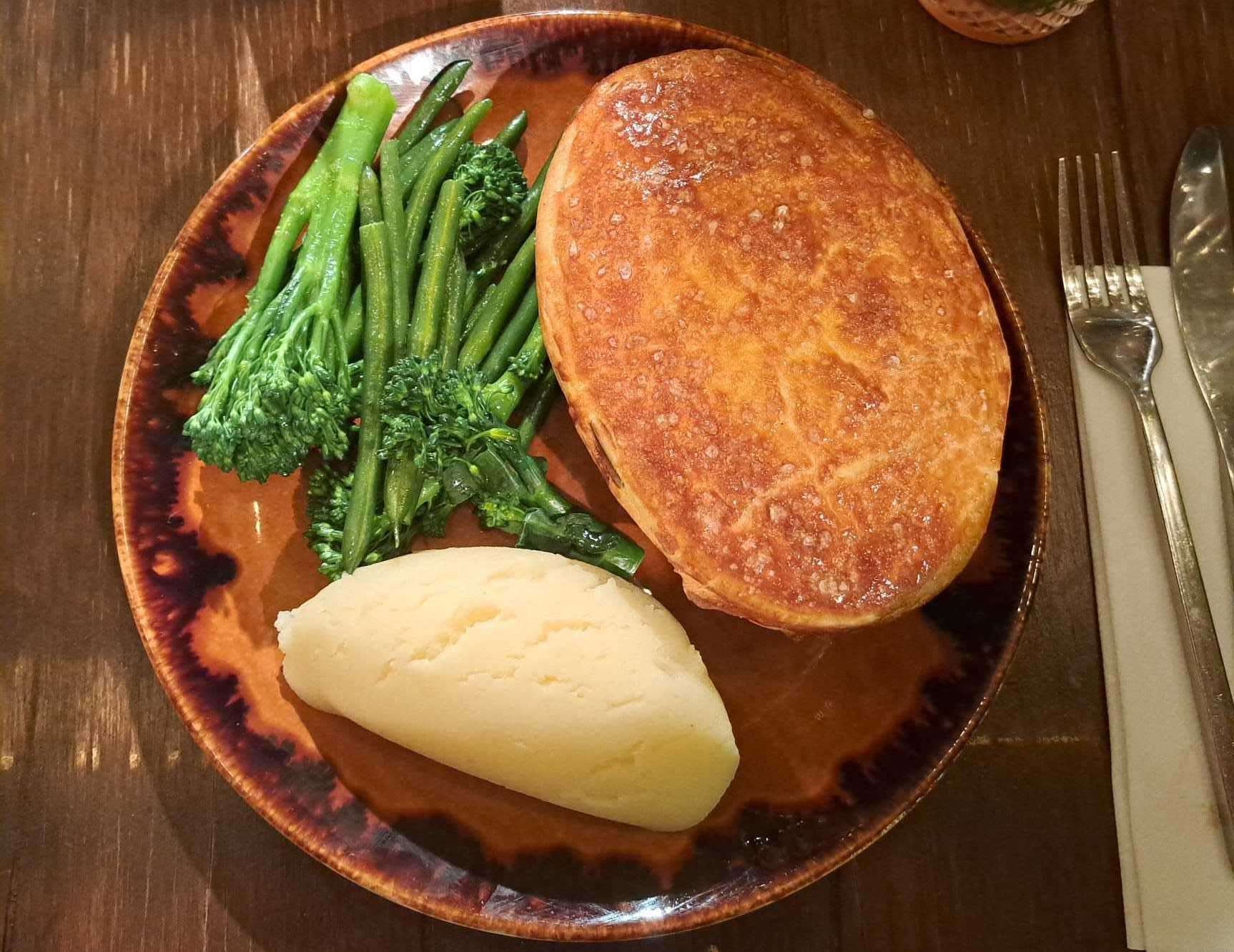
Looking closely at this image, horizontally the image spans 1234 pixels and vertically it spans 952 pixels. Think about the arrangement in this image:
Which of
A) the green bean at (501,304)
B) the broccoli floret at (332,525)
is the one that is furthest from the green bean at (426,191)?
the broccoli floret at (332,525)

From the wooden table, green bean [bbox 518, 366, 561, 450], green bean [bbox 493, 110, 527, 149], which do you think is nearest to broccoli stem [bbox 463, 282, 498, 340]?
green bean [bbox 518, 366, 561, 450]

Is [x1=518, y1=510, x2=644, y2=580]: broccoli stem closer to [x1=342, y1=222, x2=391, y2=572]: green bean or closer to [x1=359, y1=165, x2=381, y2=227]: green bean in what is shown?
[x1=342, y1=222, x2=391, y2=572]: green bean

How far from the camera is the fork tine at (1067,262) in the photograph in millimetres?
2303

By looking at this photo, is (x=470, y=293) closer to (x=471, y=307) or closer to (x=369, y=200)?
(x=471, y=307)

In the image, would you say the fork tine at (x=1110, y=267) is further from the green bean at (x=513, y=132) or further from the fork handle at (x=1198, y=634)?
the green bean at (x=513, y=132)

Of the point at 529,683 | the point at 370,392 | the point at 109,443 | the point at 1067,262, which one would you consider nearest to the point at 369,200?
the point at 370,392

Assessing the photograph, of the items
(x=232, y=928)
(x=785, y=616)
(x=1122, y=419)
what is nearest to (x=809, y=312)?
(x=785, y=616)

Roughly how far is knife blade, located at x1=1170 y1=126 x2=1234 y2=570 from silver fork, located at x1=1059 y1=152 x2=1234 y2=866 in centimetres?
11

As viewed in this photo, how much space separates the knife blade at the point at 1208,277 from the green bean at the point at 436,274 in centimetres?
199

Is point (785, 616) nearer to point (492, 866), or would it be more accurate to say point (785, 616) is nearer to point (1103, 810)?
point (492, 866)

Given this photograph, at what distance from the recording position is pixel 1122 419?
222cm

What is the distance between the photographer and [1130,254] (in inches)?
90.1

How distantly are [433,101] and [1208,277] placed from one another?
86.3 inches

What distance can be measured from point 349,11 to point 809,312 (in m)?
1.75
